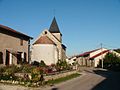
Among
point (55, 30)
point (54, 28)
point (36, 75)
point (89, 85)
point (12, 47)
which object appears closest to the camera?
point (36, 75)

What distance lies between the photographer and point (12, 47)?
1222 inches

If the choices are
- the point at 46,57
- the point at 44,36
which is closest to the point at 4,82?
the point at 46,57

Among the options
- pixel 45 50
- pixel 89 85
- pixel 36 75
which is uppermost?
pixel 45 50

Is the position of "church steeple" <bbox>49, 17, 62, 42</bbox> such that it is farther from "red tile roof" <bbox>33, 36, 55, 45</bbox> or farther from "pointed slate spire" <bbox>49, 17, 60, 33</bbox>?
"red tile roof" <bbox>33, 36, 55, 45</bbox>

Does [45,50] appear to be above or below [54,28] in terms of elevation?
below

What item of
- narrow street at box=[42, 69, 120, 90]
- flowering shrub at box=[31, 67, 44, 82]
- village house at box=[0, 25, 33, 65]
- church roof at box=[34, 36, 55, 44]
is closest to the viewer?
narrow street at box=[42, 69, 120, 90]

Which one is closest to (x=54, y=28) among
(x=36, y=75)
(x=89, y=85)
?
(x=89, y=85)

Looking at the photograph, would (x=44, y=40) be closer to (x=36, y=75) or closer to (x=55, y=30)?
(x=55, y=30)

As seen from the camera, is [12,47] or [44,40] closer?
[12,47]

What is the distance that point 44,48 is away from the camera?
51125 mm

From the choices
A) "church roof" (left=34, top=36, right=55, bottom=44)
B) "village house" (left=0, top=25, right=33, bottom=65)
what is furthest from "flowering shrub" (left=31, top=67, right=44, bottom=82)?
"church roof" (left=34, top=36, right=55, bottom=44)

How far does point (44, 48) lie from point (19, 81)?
1252 inches

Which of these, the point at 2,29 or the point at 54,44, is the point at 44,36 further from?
the point at 2,29

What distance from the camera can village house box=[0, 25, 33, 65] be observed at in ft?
94.0
